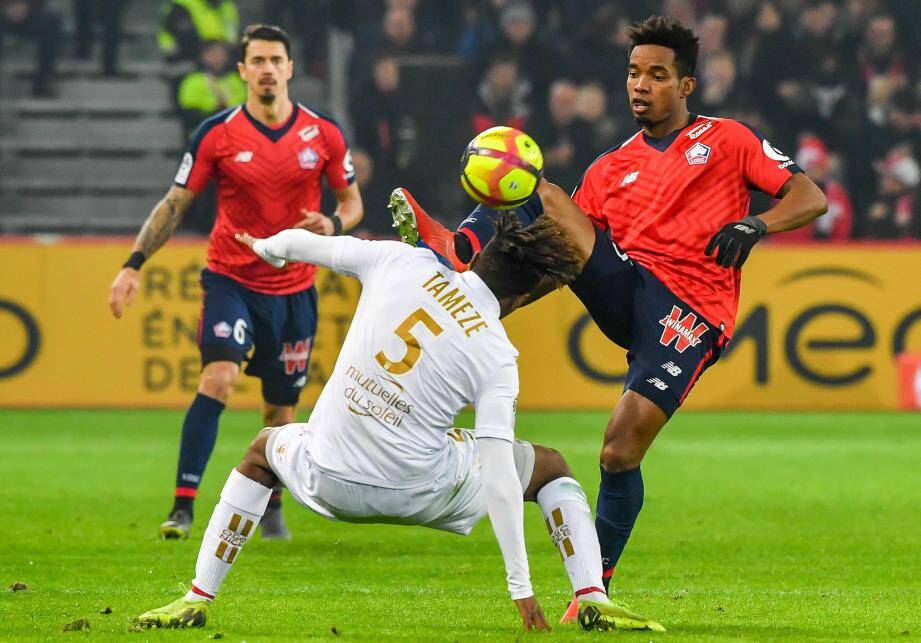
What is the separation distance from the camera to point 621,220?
20.6ft

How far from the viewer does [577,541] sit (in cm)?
520

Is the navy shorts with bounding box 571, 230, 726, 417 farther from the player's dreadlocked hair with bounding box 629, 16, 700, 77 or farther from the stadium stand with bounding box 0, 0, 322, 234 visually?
the stadium stand with bounding box 0, 0, 322, 234

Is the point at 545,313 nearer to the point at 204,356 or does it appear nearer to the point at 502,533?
the point at 204,356

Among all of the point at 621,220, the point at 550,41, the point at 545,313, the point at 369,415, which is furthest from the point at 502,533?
the point at 550,41

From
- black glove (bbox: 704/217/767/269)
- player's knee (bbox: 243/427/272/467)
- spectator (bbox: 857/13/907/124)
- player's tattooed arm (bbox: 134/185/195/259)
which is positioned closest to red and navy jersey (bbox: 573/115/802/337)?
black glove (bbox: 704/217/767/269)

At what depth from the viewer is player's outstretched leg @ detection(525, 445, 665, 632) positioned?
516cm

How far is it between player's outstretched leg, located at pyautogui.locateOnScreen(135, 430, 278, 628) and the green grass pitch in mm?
109

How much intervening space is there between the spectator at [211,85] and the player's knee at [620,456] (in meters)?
11.2

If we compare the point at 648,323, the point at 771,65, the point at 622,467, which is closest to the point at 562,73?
the point at 771,65

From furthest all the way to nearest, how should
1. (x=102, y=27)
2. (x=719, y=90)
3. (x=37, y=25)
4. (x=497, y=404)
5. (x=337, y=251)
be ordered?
(x=102, y=27) → (x=37, y=25) → (x=719, y=90) → (x=337, y=251) → (x=497, y=404)

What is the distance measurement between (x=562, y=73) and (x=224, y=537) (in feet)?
42.7

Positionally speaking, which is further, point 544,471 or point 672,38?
point 672,38

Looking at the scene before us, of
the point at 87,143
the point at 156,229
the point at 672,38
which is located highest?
the point at 672,38

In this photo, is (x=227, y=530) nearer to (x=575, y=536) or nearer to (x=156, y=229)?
(x=575, y=536)
